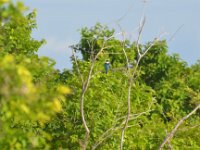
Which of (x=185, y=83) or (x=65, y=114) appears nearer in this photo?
(x=65, y=114)

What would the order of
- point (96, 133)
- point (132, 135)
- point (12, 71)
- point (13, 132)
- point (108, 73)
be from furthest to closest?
point (108, 73) < point (132, 135) < point (96, 133) < point (13, 132) < point (12, 71)

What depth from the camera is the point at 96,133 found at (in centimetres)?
2280

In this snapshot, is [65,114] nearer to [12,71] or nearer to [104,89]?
[104,89]

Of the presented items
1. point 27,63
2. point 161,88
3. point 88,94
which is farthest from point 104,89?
point 27,63

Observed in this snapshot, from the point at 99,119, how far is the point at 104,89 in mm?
1710

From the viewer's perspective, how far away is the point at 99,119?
23.3 meters

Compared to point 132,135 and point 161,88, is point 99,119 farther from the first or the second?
point 161,88

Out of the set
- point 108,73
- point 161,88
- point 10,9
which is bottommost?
point 10,9

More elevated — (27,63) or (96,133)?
(96,133)

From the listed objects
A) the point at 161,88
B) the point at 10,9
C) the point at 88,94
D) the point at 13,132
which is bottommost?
the point at 13,132

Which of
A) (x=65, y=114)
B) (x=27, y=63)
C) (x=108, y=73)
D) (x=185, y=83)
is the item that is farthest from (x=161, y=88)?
(x=27, y=63)

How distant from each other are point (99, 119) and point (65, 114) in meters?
1.40

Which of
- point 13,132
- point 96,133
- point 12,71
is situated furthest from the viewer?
point 96,133

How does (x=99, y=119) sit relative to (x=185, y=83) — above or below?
below
